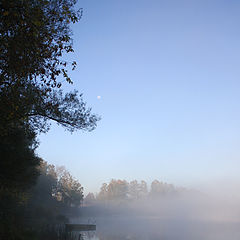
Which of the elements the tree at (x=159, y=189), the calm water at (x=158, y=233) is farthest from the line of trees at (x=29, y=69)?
the tree at (x=159, y=189)

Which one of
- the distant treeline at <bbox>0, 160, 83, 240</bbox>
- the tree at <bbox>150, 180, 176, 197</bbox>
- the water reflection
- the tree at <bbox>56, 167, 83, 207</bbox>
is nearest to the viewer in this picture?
the distant treeline at <bbox>0, 160, 83, 240</bbox>

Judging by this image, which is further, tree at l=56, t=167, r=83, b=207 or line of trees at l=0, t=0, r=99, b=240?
tree at l=56, t=167, r=83, b=207

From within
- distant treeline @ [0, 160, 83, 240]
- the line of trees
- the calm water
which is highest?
the line of trees

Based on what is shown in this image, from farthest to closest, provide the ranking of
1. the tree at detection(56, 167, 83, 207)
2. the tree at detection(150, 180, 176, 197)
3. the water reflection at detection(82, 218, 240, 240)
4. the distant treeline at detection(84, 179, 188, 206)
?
the tree at detection(150, 180, 176, 197), the distant treeline at detection(84, 179, 188, 206), the tree at detection(56, 167, 83, 207), the water reflection at detection(82, 218, 240, 240)

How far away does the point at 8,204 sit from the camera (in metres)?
28.9

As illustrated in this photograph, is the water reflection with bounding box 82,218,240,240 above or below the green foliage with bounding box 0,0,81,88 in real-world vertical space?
below

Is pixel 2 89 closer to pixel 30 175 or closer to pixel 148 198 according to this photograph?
pixel 30 175

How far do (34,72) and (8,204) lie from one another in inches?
984

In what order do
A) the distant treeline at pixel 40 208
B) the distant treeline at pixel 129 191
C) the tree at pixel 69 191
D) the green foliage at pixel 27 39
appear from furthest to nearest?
1. the distant treeline at pixel 129 191
2. the tree at pixel 69 191
3. the distant treeline at pixel 40 208
4. the green foliage at pixel 27 39

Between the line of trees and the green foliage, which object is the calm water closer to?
the line of trees

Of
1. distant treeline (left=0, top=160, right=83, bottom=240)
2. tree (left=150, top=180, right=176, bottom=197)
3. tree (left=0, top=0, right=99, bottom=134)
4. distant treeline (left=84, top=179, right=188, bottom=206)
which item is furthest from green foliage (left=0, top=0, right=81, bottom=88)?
tree (left=150, top=180, right=176, bottom=197)

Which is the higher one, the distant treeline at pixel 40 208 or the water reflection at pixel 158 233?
the distant treeline at pixel 40 208

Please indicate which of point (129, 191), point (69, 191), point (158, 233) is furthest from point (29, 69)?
point (129, 191)

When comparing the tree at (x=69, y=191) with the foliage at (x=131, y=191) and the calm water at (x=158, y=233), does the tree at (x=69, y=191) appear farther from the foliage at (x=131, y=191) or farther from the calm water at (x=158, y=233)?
the foliage at (x=131, y=191)
